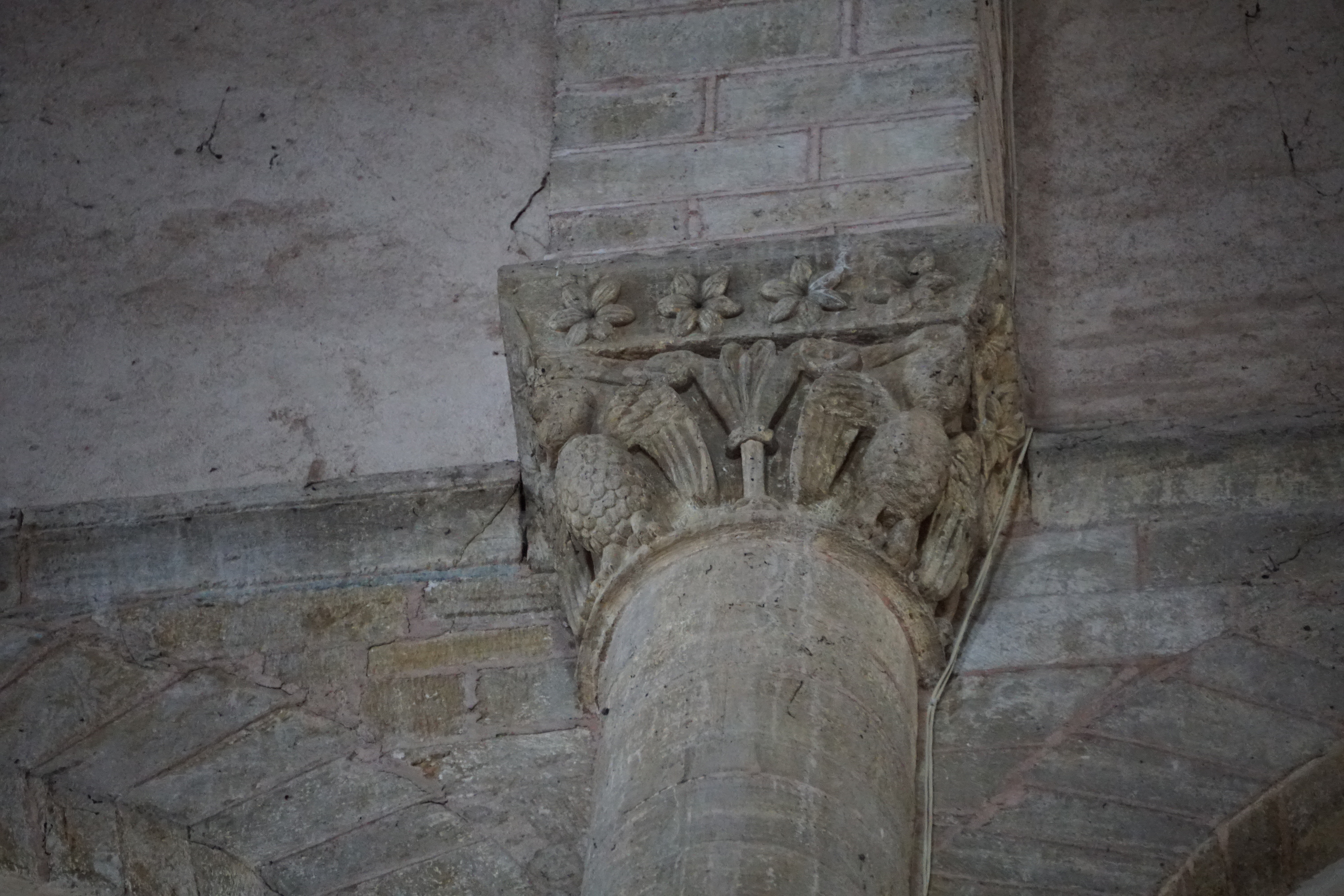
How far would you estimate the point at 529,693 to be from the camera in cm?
481

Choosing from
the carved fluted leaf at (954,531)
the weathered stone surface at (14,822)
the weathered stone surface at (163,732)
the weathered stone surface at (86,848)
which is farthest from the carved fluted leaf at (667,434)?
the weathered stone surface at (14,822)

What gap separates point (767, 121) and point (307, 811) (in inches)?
64.4

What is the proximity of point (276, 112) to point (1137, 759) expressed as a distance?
112 inches

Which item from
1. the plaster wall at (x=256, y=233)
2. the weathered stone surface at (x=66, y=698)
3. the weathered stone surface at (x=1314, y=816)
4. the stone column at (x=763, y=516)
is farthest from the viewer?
the plaster wall at (x=256, y=233)

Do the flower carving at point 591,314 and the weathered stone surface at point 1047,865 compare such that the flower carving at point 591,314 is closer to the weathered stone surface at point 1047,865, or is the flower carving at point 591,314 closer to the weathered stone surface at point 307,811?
the weathered stone surface at point 307,811

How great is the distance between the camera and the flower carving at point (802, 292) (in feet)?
15.6

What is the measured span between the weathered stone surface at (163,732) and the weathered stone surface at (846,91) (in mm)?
1463

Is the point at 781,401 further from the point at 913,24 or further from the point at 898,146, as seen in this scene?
the point at 913,24

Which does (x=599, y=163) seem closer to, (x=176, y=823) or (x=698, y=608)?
(x=698, y=608)

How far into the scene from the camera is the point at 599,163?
5160 mm

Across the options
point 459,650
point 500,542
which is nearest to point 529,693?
point 459,650

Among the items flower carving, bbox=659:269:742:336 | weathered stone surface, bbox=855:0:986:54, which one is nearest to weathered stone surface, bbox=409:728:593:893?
flower carving, bbox=659:269:742:336

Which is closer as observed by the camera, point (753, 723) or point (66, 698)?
point (753, 723)

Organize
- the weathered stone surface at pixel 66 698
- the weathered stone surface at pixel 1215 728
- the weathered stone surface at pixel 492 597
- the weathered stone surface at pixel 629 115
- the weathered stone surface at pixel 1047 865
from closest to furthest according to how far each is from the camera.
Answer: the weathered stone surface at pixel 1047 865, the weathered stone surface at pixel 1215 728, the weathered stone surface at pixel 66 698, the weathered stone surface at pixel 492 597, the weathered stone surface at pixel 629 115
